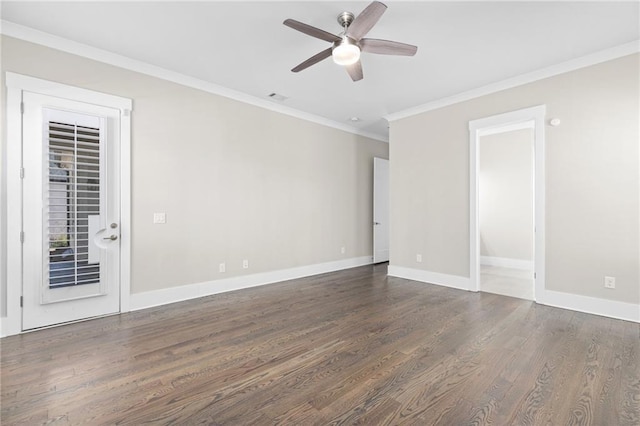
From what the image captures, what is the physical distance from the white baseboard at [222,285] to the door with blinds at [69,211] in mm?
302

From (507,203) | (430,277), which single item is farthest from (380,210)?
(507,203)

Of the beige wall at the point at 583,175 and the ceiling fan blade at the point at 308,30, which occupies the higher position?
the ceiling fan blade at the point at 308,30

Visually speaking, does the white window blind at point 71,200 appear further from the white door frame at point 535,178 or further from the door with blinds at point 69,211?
the white door frame at point 535,178

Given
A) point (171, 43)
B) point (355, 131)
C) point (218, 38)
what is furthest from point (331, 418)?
point (355, 131)

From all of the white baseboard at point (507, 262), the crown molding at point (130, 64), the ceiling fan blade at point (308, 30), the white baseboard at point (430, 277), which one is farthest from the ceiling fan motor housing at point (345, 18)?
the white baseboard at point (507, 262)

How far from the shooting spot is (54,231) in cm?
301

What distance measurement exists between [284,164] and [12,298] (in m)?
3.59

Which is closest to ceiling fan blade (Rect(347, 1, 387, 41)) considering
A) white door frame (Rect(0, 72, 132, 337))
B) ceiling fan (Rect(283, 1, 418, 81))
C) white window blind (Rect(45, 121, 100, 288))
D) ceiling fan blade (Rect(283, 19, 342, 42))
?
ceiling fan (Rect(283, 1, 418, 81))

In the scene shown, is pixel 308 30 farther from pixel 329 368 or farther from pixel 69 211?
pixel 69 211

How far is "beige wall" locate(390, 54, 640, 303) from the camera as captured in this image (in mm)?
3182

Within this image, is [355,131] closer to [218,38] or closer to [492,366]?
[218,38]

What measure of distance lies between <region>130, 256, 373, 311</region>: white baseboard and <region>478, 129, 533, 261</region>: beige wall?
11.2 feet

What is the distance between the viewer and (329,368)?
221 centimetres

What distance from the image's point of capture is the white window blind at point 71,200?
3006 millimetres
